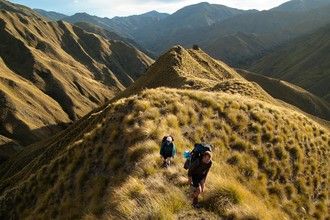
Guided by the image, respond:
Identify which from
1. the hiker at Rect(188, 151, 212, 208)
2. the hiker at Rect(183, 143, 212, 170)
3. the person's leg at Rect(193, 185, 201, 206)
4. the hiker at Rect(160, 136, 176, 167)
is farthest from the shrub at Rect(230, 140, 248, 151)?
the person's leg at Rect(193, 185, 201, 206)

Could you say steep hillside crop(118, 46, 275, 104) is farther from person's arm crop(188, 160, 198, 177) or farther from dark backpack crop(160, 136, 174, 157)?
person's arm crop(188, 160, 198, 177)

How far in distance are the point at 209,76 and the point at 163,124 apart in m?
81.1

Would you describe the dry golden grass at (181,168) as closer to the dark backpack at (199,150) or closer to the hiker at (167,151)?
the hiker at (167,151)

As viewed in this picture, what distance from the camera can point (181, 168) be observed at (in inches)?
847

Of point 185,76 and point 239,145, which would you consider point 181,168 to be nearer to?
point 239,145

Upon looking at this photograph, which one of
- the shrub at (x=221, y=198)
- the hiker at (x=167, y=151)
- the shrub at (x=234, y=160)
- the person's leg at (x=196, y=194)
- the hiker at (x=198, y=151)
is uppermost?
the hiker at (x=198, y=151)

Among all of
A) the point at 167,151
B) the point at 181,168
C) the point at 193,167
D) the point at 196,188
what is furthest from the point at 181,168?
the point at 193,167

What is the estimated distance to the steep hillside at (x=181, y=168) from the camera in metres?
18.8

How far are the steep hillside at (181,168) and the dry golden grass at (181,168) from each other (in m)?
0.06

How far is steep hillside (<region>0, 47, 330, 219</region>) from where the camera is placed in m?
18.8

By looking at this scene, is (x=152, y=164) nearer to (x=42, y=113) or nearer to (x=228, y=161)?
(x=228, y=161)

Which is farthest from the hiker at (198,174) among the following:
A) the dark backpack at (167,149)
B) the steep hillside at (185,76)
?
the steep hillside at (185,76)

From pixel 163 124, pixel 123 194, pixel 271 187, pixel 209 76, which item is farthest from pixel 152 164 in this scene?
pixel 209 76

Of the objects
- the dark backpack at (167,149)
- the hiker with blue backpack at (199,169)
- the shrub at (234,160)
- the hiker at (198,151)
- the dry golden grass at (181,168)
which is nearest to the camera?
the hiker with blue backpack at (199,169)
